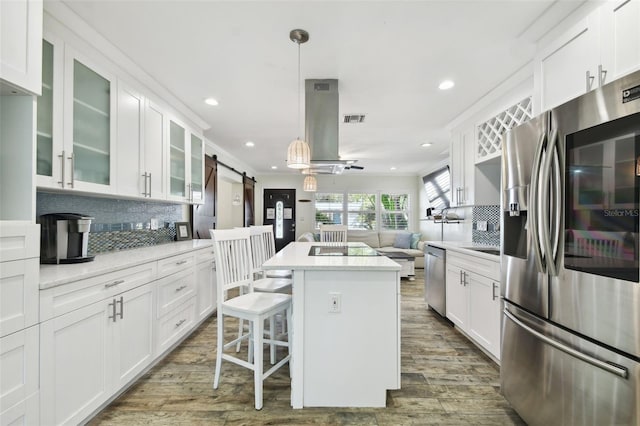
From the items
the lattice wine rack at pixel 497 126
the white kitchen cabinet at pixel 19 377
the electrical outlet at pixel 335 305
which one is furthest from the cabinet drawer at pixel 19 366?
the lattice wine rack at pixel 497 126

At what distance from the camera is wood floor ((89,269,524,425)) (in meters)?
1.67

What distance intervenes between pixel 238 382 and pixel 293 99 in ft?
8.77

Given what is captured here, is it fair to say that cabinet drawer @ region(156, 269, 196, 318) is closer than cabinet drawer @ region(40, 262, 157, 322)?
No

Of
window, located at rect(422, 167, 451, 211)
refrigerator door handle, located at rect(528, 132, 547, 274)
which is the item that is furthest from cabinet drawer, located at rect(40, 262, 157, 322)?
window, located at rect(422, 167, 451, 211)

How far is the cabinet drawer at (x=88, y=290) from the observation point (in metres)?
1.34

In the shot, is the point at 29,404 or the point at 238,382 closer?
the point at 29,404

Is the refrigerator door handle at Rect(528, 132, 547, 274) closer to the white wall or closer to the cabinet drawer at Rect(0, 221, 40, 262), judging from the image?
the cabinet drawer at Rect(0, 221, 40, 262)

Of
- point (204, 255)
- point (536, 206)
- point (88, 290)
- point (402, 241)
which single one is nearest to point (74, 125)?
point (88, 290)

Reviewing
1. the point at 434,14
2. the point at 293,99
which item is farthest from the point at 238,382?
the point at 434,14

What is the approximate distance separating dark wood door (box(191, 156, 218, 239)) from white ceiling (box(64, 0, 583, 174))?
1.31m

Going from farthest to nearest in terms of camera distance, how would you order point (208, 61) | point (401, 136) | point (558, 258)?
point (401, 136) → point (208, 61) → point (558, 258)

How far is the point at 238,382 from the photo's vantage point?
2.05 metres

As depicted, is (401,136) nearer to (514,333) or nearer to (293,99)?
(293,99)

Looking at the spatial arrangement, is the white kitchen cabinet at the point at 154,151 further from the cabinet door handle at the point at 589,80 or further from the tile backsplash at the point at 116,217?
the cabinet door handle at the point at 589,80
